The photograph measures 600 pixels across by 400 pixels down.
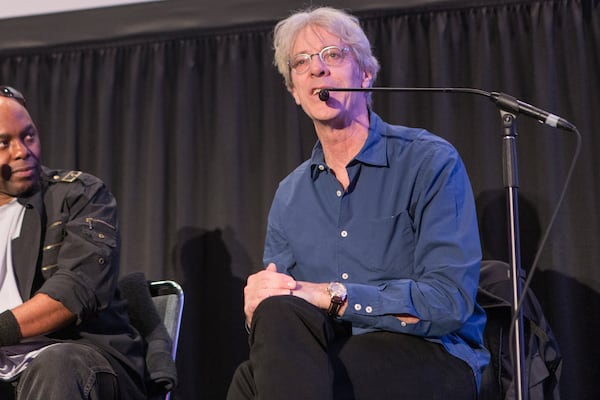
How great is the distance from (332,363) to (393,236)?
422 mm

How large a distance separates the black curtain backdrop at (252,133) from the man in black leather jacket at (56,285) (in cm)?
107

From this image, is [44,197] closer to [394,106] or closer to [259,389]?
[259,389]

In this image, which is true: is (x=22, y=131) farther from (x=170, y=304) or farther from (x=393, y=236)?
(x=393, y=236)

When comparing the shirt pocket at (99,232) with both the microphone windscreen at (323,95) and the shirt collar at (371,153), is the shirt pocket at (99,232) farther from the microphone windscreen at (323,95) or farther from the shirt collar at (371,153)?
the microphone windscreen at (323,95)

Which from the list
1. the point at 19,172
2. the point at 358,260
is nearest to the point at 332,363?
the point at 358,260

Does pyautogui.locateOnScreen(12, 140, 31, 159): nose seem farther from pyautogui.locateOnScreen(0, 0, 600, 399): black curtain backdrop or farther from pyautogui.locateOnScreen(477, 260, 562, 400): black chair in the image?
pyautogui.locateOnScreen(477, 260, 562, 400): black chair

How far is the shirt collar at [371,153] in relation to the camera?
6.77ft

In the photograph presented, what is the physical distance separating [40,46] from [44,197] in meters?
1.59

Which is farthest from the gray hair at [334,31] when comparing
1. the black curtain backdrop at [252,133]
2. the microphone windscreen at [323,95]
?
the black curtain backdrop at [252,133]

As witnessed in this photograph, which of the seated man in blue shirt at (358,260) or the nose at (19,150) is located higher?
the nose at (19,150)

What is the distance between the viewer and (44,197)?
2.37 metres

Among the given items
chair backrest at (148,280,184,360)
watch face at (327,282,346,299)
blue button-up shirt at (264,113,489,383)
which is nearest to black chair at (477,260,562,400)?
blue button-up shirt at (264,113,489,383)

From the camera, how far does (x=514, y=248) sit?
1.63 metres

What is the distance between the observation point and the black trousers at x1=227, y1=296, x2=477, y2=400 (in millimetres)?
1521
